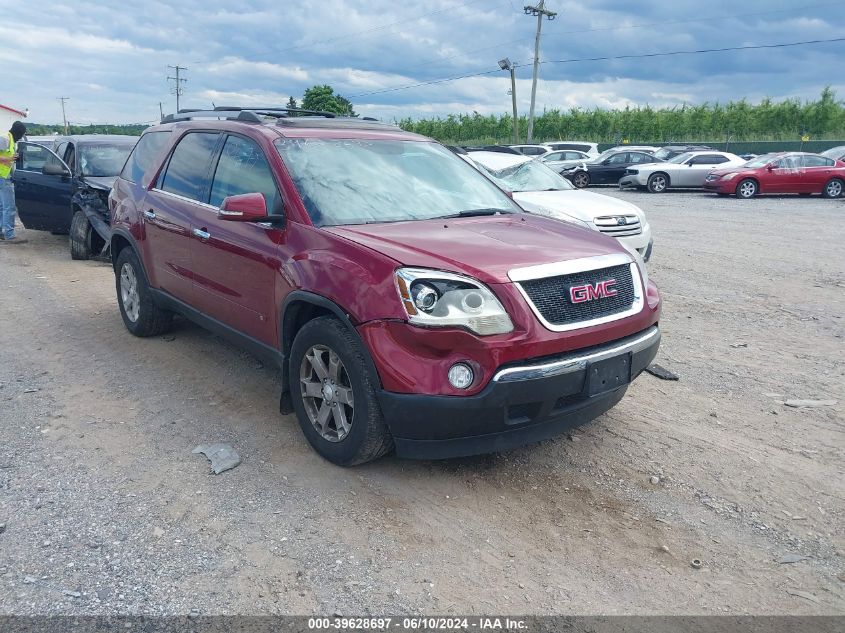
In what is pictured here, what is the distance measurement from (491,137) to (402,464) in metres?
64.3

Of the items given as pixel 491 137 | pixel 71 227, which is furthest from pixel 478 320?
pixel 491 137

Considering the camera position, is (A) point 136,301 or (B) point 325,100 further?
(B) point 325,100

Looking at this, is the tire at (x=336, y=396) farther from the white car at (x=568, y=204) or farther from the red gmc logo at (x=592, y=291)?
the white car at (x=568, y=204)

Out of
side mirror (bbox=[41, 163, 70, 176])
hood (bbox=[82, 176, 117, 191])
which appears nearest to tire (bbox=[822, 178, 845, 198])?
hood (bbox=[82, 176, 117, 191])

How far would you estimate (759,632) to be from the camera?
2562mm

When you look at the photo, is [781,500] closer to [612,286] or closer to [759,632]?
[759,632]

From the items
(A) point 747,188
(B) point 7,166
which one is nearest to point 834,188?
(A) point 747,188

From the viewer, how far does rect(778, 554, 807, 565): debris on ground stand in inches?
118

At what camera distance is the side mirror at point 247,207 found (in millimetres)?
3820

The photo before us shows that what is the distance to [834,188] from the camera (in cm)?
2080

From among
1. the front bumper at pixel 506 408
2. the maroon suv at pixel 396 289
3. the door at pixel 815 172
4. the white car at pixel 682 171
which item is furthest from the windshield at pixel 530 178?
the white car at pixel 682 171

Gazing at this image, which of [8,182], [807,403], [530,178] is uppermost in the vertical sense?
[530,178]

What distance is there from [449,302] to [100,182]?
791cm

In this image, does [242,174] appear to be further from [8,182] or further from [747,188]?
[747,188]
